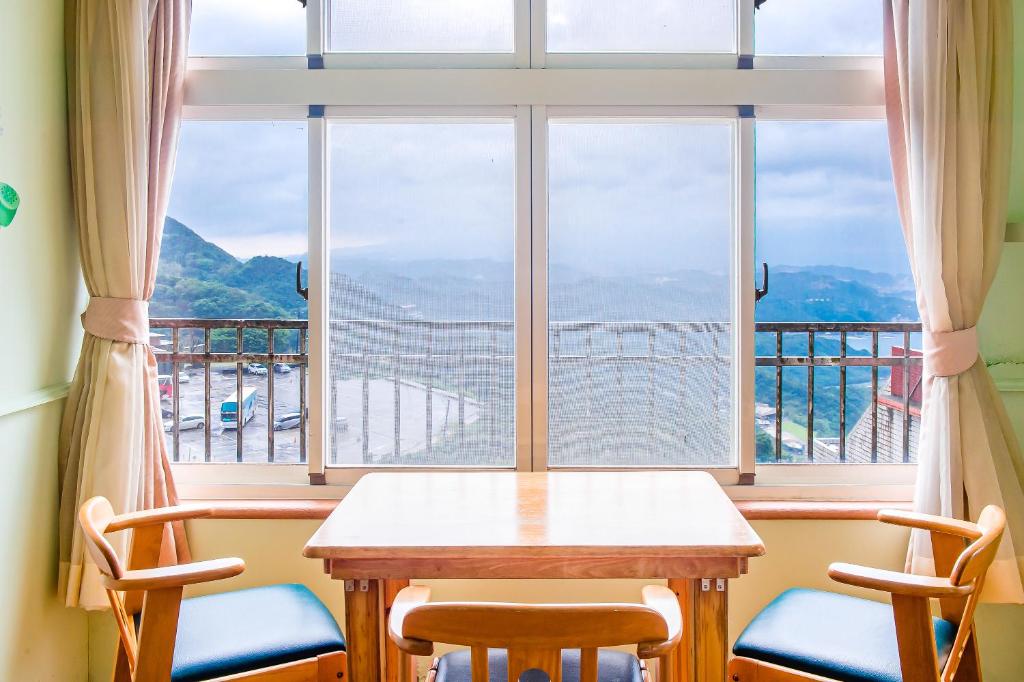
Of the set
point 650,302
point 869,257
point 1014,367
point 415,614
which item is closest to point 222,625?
point 415,614

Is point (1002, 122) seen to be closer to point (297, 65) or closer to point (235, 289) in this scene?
point (297, 65)

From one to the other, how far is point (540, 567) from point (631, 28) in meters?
1.75

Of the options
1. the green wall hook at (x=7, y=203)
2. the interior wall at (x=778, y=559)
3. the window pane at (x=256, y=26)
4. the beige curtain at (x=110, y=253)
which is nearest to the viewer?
the green wall hook at (x=7, y=203)

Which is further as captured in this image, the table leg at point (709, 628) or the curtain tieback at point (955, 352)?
the curtain tieback at point (955, 352)

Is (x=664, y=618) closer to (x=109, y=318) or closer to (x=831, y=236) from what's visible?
(x=831, y=236)

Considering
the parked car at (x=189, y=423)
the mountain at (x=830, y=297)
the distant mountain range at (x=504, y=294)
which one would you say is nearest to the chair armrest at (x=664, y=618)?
the distant mountain range at (x=504, y=294)

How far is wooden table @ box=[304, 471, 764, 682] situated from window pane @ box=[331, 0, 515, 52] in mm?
1501

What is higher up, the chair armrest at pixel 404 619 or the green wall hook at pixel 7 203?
the green wall hook at pixel 7 203

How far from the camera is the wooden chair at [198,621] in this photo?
1.48 metres

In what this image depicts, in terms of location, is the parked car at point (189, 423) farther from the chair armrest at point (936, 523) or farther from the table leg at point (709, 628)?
the chair armrest at point (936, 523)

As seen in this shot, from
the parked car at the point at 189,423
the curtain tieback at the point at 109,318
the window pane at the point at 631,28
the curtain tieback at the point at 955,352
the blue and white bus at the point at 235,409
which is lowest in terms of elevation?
the parked car at the point at 189,423

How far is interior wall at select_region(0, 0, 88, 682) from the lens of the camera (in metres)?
1.86

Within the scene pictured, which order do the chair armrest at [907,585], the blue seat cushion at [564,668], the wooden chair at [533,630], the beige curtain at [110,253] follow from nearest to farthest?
1. the wooden chair at [533,630]
2. the chair armrest at [907,585]
3. the blue seat cushion at [564,668]
4. the beige curtain at [110,253]

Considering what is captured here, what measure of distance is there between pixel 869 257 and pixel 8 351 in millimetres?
2624
